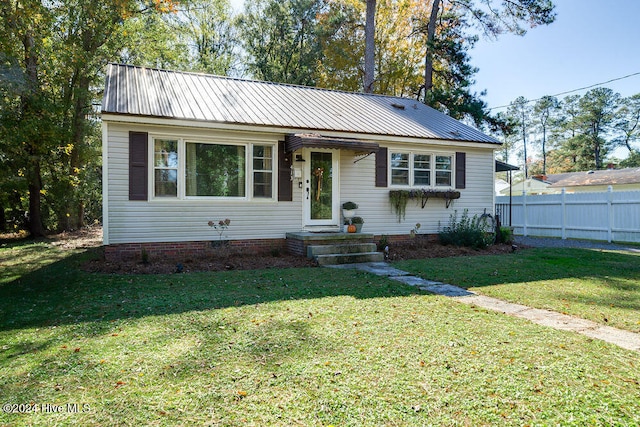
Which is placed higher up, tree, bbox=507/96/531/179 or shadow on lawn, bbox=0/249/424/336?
tree, bbox=507/96/531/179

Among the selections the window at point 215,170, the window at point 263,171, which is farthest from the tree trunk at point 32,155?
the window at point 263,171

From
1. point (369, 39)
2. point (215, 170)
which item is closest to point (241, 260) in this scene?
point (215, 170)

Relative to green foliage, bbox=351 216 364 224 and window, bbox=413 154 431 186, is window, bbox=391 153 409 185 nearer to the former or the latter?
window, bbox=413 154 431 186

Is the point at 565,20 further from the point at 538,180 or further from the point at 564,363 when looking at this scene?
the point at 538,180

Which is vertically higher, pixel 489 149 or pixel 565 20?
pixel 565 20

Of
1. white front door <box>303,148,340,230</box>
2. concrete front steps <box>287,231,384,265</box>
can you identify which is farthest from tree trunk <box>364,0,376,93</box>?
concrete front steps <box>287,231,384,265</box>

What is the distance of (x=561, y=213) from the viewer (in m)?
13.9

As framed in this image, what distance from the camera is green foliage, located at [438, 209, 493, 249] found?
34.3 feet

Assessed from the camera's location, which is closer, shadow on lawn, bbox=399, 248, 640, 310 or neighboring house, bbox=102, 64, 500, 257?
shadow on lawn, bbox=399, 248, 640, 310

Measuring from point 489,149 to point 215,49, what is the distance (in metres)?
22.3

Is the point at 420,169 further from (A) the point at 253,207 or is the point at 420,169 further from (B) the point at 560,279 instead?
(B) the point at 560,279

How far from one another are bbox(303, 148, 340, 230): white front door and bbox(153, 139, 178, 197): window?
2945mm

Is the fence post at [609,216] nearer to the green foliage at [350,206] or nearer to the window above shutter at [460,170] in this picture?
the window above shutter at [460,170]

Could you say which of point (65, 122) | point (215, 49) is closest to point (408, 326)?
point (65, 122)
